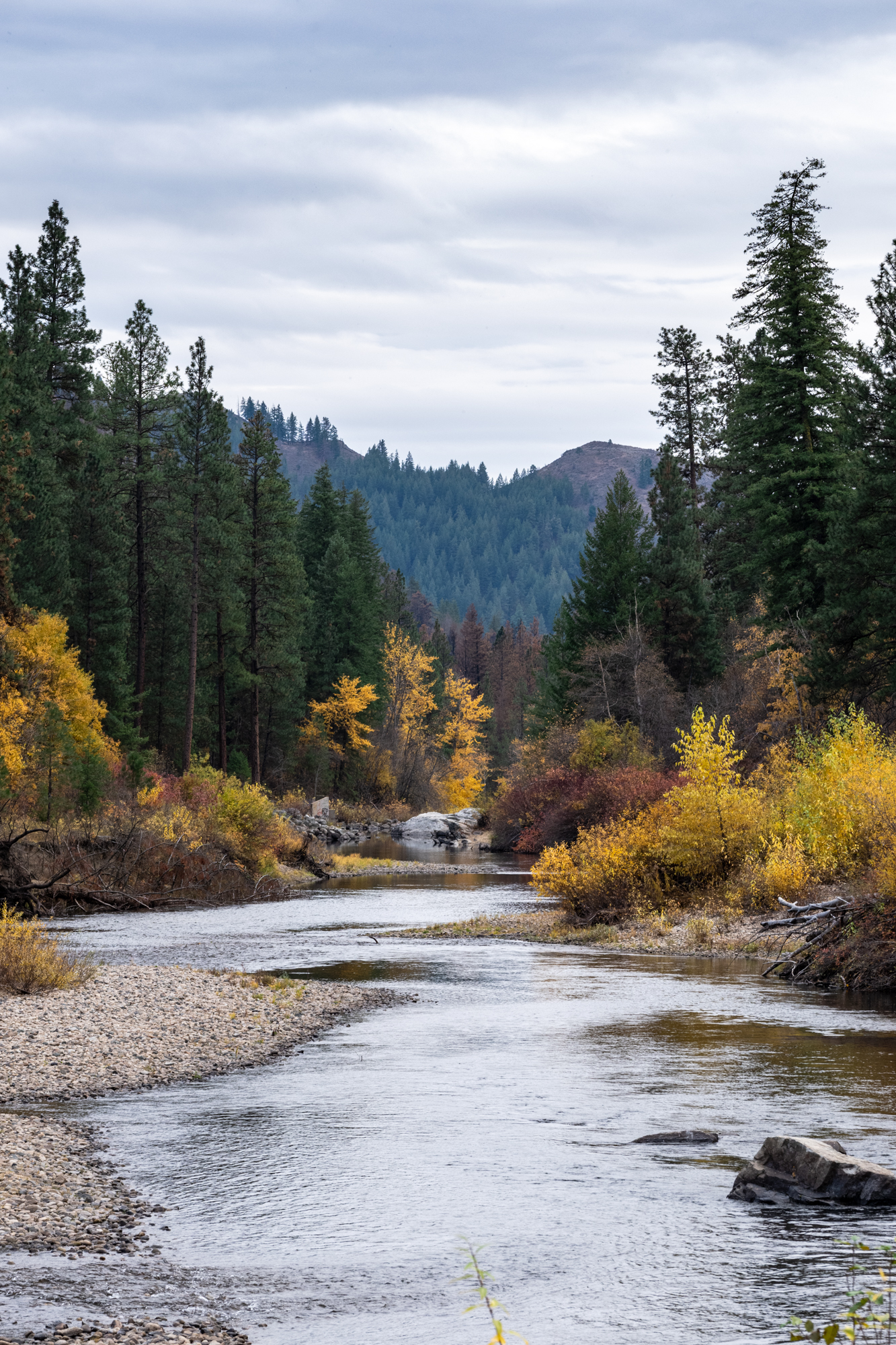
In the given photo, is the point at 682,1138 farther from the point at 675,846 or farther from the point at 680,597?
the point at 680,597

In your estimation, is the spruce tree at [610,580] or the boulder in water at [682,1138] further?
the spruce tree at [610,580]

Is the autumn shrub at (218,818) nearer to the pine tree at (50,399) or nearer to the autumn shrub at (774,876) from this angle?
the pine tree at (50,399)

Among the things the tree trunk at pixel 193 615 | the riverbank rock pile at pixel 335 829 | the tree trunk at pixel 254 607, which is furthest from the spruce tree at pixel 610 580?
the tree trunk at pixel 193 615

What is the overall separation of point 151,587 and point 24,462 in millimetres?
16770

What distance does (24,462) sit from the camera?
48.0 meters

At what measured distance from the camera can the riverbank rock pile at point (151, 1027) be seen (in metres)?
14.5

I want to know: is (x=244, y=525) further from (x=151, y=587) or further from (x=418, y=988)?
(x=418, y=988)

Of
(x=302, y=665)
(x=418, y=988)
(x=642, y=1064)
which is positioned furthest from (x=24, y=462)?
(x=642, y=1064)

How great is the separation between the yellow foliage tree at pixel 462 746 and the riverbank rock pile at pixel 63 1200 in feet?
264

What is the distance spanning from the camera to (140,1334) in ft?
23.6

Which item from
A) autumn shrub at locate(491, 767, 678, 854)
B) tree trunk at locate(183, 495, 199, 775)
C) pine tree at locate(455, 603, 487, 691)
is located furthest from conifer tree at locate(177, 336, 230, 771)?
pine tree at locate(455, 603, 487, 691)

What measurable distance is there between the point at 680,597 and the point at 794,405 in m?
15.6

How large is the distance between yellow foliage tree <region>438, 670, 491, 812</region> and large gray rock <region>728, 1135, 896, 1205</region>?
3218 inches

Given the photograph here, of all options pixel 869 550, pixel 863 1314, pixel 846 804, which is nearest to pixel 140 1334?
pixel 863 1314
